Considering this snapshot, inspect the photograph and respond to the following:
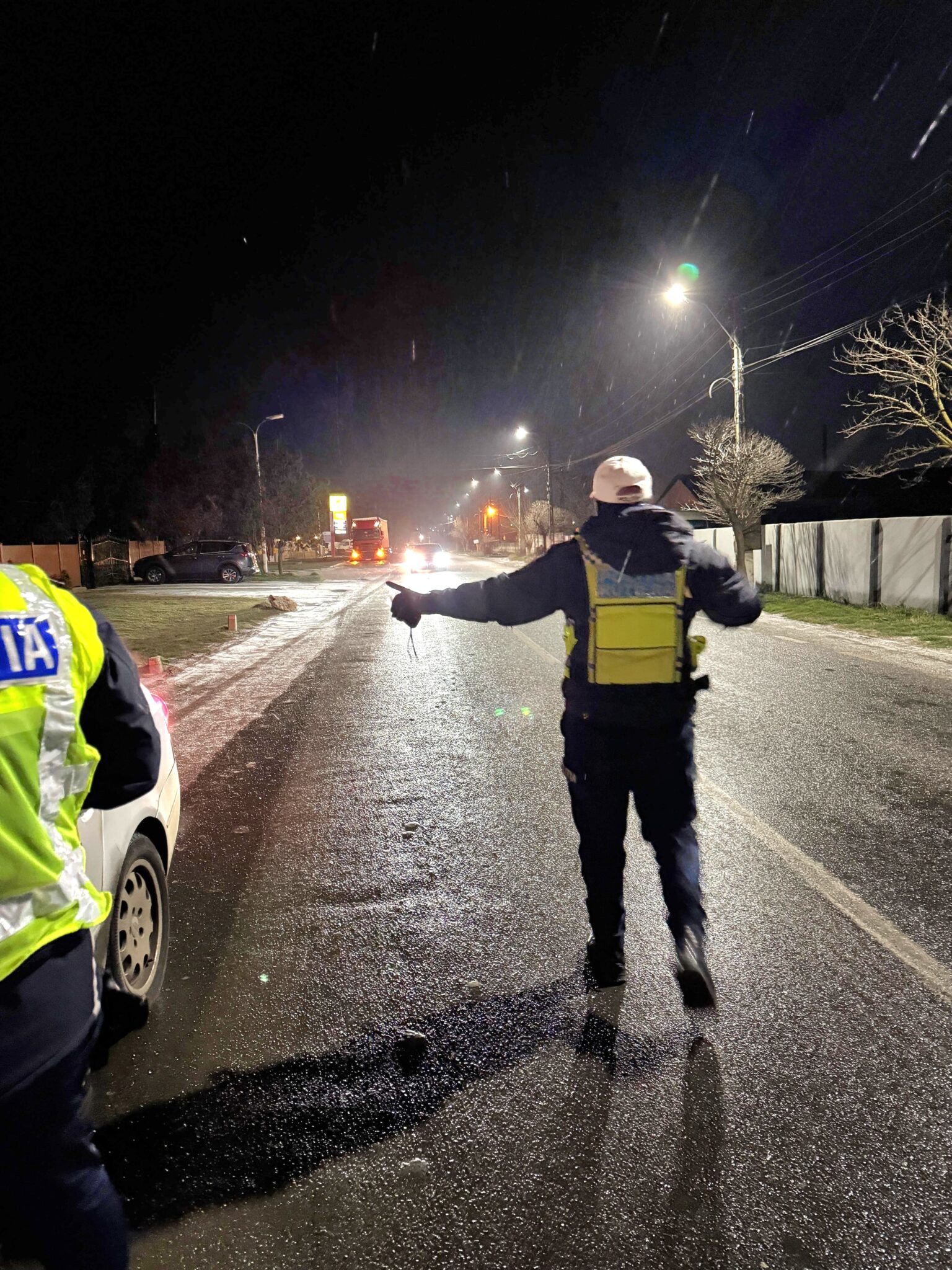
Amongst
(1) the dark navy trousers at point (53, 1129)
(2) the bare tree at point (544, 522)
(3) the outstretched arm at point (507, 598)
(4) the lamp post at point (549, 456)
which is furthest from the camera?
(2) the bare tree at point (544, 522)

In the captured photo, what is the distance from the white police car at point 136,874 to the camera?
2752 mm

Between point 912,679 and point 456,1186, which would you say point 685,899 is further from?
point 912,679

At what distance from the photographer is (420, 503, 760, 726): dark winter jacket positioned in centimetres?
315

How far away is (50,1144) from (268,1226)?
34.6 inches

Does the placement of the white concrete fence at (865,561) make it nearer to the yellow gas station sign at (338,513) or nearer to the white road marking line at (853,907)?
the white road marking line at (853,907)

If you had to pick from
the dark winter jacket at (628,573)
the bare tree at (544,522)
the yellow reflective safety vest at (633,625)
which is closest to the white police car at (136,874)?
the dark winter jacket at (628,573)

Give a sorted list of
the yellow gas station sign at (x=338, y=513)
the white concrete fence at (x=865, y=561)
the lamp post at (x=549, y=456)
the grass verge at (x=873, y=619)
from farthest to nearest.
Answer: the yellow gas station sign at (x=338, y=513) < the lamp post at (x=549, y=456) < the white concrete fence at (x=865, y=561) < the grass verge at (x=873, y=619)

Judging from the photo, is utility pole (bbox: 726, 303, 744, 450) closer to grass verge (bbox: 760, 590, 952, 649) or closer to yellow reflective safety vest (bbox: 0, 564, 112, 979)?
grass verge (bbox: 760, 590, 952, 649)

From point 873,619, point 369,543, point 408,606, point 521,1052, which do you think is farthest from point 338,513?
point 521,1052

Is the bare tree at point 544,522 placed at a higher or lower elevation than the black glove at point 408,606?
higher

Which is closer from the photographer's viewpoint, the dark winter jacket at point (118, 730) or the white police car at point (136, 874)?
the dark winter jacket at point (118, 730)

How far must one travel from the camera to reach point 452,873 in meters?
4.41

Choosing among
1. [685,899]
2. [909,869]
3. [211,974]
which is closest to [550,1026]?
[685,899]

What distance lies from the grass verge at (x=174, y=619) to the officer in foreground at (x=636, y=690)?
9.50 m
